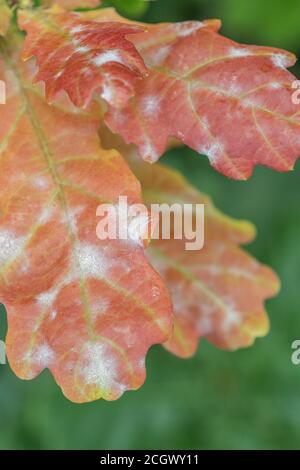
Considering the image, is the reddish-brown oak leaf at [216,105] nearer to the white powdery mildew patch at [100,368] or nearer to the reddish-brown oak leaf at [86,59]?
the reddish-brown oak leaf at [86,59]

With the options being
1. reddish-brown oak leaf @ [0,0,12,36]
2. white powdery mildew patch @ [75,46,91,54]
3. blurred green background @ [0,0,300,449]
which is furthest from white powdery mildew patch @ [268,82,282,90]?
blurred green background @ [0,0,300,449]

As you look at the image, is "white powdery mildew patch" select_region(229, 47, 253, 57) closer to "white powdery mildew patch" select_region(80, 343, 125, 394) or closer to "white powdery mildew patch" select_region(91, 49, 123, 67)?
"white powdery mildew patch" select_region(91, 49, 123, 67)

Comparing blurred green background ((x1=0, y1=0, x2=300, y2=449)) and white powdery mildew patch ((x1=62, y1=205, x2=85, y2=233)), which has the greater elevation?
white powdery mildew patch ((x1=62, y1=205, x2=85, y2=233))

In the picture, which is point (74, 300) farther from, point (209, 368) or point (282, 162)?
point (209, 368)

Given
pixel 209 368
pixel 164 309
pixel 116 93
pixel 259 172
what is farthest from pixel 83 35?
pixel 259 172

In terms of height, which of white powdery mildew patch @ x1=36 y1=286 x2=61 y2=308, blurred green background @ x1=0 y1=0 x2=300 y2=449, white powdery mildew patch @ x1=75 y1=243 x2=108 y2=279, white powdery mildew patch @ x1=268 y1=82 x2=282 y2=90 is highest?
white powdery mildew patch @ x1=268 y1=82 x2=282 y2=90

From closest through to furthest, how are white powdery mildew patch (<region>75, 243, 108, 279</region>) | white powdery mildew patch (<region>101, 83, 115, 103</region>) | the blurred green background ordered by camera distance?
1. white powdery mildew patch (<region>101, 83, 115, 103</region>)
2. white powdery mildew patch (<region>75, 243, 108, 279</region>)
3. the blurred green background
